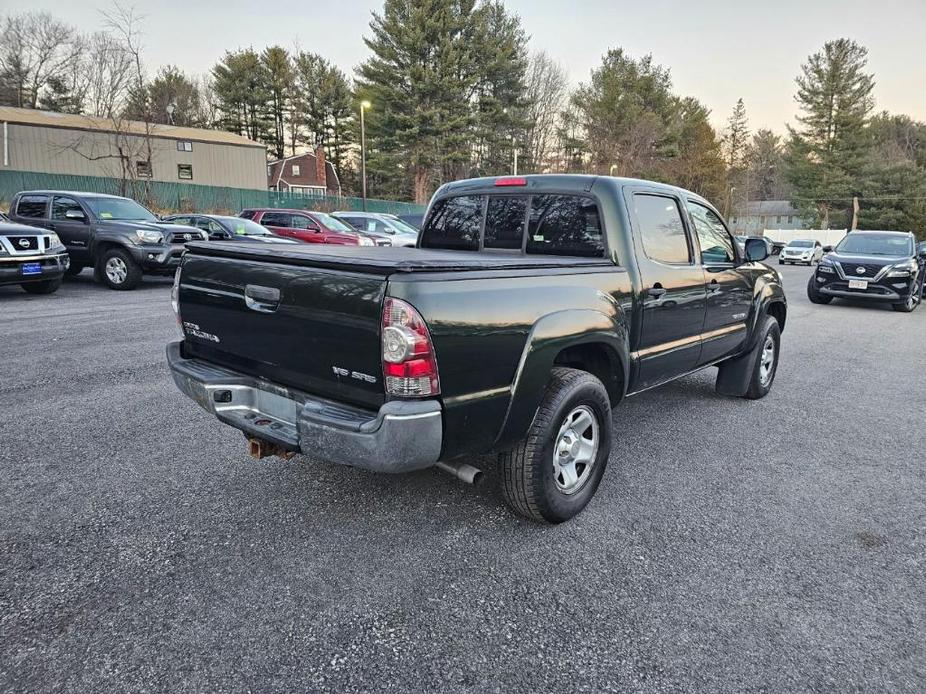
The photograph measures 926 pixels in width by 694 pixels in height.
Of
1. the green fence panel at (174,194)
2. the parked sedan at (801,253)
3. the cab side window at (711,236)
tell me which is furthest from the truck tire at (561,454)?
the parked sedan at (801,253)

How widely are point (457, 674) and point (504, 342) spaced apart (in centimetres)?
133

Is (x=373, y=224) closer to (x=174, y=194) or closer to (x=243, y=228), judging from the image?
(x=243, y=228)

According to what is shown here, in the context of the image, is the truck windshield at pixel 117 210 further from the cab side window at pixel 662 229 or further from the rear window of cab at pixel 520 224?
the cab side window at pixel 662 229

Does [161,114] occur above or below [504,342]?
above

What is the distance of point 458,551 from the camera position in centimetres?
289

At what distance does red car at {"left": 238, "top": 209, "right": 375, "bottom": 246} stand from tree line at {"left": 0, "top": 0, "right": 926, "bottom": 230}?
17.0 metres

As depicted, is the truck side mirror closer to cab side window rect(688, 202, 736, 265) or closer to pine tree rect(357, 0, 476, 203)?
cab side window rect(688, 202, 736, 265)

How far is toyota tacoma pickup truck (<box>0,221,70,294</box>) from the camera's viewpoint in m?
9.45

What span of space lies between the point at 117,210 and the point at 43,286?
242 cm

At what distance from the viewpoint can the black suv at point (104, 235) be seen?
11.8 m

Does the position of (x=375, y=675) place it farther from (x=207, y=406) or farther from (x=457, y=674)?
(x=207, y=406)

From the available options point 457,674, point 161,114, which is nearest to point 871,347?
point 457,674

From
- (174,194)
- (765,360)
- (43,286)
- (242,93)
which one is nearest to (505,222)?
(765,360)

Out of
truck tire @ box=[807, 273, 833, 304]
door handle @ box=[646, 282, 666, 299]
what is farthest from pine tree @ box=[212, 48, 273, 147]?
door handle @ box=[646, 282, 666, 299]
